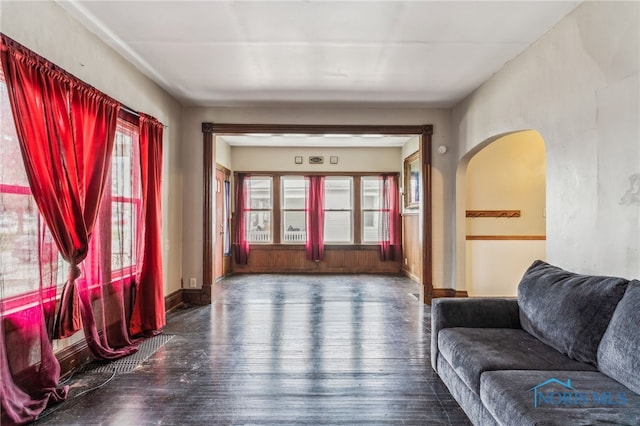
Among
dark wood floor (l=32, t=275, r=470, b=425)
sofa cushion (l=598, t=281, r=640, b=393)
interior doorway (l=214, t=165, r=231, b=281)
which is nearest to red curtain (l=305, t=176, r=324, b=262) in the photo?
interior doorway (l=214, t=165, r=231, b=281)

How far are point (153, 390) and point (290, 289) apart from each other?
3490mm

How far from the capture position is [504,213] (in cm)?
495

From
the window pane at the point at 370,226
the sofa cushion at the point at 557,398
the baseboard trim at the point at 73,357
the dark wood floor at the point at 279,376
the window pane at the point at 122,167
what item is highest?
the window pane at the point at 122,167

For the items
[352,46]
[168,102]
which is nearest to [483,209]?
[352,46]

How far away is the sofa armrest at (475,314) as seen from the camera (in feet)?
8.29

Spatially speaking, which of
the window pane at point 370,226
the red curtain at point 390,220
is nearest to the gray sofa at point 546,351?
the red curtain at point 390,220

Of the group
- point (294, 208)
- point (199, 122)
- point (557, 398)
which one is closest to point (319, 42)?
point (199, 122)

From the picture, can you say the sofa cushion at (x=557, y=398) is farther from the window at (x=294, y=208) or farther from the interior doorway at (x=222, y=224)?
the window at (x=294, y=208)

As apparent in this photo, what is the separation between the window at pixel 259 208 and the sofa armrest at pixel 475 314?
5459mm

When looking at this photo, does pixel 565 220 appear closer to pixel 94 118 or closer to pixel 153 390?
pixel 153 390

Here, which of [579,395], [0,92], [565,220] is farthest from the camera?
[565,220]

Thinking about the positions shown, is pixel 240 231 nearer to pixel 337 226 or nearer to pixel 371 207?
pixel 337 226

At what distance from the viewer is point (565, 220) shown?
2.71m

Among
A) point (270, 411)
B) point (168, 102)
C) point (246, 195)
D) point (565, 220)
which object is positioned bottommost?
point (270, 411)
